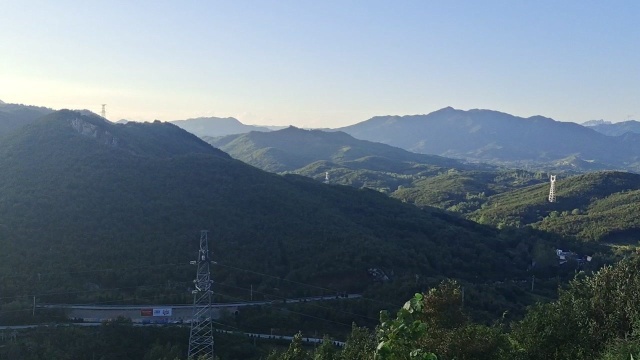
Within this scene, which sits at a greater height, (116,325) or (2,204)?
(2,204)

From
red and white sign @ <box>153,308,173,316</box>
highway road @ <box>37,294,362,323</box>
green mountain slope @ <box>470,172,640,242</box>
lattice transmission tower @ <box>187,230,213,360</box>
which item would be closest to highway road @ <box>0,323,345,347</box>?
highway road @ <box>37,294,362,323</box>

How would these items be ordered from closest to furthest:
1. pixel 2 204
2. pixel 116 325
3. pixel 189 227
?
1. pixel 116 325
2. pixel 2 204
3. pixel 189 227

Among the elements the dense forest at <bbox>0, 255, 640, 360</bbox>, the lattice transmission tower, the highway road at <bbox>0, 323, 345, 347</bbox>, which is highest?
the dense forest at <bbox>0, 255, 640, 360</bbox>

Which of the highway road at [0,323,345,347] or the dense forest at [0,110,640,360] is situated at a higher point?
the dense forest at [0,110,640,360]

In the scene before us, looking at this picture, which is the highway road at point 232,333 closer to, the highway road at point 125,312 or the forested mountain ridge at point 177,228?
the highway road at point 125,312

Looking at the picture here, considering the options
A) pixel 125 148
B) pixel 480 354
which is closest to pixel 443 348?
pixel 480 354

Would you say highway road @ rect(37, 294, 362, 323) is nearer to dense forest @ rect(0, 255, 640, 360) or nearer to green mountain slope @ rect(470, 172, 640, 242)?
dense forest @ rect(0, 255, 640, 360)

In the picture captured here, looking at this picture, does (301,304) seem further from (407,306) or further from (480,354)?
(407,306)
